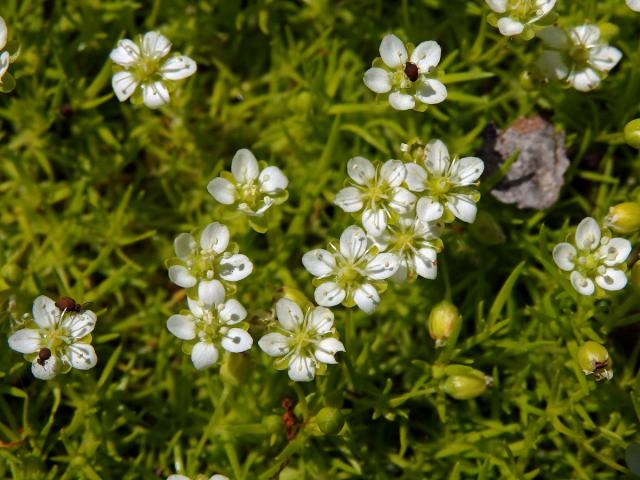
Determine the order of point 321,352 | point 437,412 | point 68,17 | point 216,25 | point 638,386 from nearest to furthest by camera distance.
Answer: point 321,352 < point 638,386 < point 437,412 < point 68,17 < point 216,25

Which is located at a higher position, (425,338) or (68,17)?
(68,17)

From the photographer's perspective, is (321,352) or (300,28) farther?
(300,28)

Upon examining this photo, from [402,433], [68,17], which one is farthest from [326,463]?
[68,17]

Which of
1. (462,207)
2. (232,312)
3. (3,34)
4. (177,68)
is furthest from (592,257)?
(3,34)

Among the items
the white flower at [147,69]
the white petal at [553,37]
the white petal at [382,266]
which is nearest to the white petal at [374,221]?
the white petal at [382,266]

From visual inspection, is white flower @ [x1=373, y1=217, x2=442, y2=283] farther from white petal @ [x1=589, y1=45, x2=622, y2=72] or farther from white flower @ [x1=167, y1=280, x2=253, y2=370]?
white petal @ [x1=589, y1=45, x2=622, y2=72]

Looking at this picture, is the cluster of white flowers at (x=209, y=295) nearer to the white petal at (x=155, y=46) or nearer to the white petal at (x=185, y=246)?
the white petal at (x=185, y=246)

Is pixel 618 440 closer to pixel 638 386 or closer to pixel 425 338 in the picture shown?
pixel 638 386
